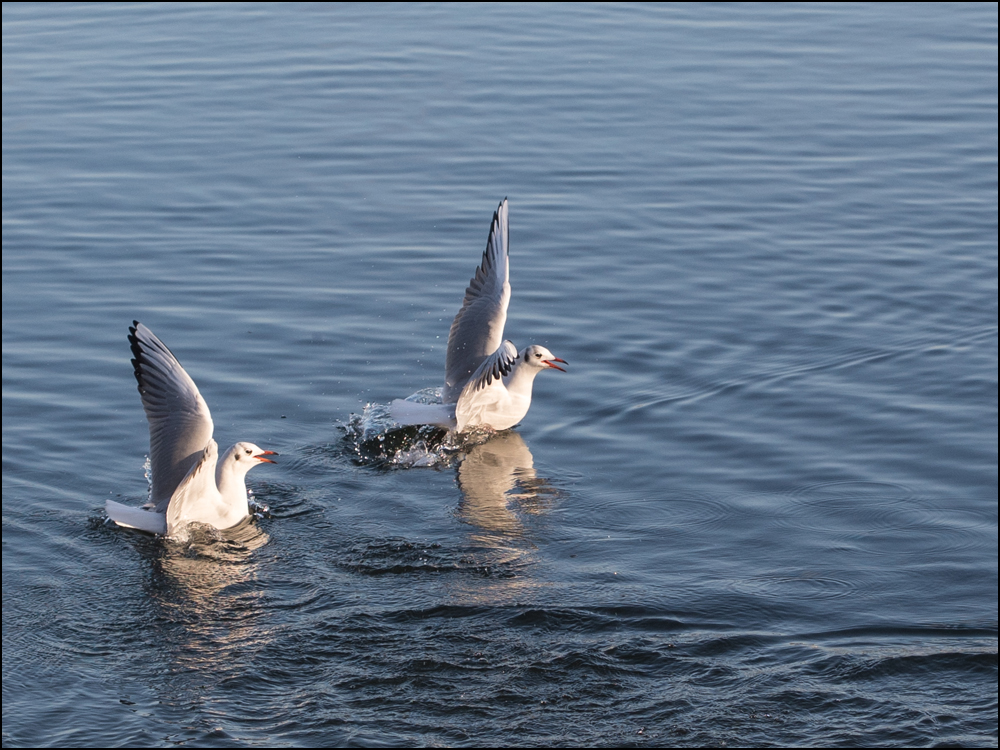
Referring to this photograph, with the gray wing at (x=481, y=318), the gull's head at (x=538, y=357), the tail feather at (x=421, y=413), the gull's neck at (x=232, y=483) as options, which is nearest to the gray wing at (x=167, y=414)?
the gull's neck at (x=232, y=483)

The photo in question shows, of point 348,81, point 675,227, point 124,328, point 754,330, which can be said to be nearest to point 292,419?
point 124,328

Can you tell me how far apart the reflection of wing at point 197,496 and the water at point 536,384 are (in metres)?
0.19

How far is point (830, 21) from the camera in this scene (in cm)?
2570

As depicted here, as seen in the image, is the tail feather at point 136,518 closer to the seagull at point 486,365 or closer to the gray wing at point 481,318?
the seagull at point 486,365

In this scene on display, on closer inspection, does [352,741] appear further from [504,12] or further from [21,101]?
[504,12]

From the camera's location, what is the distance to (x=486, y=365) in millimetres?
11586

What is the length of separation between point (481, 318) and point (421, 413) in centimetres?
144

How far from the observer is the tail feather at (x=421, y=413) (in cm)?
1177

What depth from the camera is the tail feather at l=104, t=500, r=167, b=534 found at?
31.7ft

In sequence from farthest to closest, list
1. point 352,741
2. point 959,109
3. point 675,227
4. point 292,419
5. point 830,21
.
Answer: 1. point 830,21
2. point 959,109
3. point 675,227
4. point 292,419
5. point 352,741

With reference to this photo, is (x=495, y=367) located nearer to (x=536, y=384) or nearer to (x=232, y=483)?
(x=536, y=384)

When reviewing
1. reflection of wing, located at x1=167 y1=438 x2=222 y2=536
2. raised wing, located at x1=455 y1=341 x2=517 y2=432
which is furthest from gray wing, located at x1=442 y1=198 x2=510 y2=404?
reflection of wing, located at x1=167 y1=438 x2=222 y2=536

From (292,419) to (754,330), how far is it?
14.7 feet

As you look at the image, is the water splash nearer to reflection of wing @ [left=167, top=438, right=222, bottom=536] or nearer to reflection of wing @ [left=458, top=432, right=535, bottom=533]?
reflection of wing @ [left=458, top=432, right=535, bottom=533]
